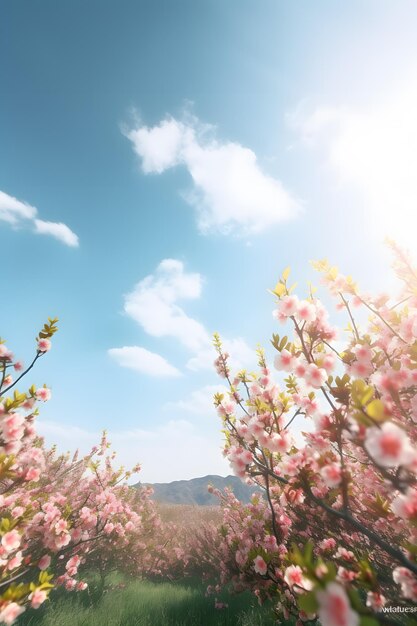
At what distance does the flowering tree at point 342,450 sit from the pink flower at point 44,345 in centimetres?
217

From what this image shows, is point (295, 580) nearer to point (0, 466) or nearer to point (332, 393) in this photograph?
point (332, 393)

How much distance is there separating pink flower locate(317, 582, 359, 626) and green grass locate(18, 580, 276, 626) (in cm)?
445

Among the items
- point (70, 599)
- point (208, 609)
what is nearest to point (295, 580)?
point (208, 609)

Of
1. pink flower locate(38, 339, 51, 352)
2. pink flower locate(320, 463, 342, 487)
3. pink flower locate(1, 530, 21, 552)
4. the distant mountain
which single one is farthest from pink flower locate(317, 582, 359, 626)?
the distant mountain

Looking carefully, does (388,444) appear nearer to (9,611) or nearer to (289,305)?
(289,305)

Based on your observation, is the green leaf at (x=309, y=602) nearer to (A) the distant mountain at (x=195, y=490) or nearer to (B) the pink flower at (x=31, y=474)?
(B) the pink flower at (x=31, y=474)

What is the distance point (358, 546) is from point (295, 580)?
7.03 feet

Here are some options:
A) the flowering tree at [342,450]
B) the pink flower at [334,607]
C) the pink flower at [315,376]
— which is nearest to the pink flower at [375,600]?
the flowering tree at [342,450]

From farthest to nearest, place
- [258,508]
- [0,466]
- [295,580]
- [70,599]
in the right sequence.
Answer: [70,599] < [258,508] < [0,466] < [295,580]

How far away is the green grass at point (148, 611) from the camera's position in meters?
4.88

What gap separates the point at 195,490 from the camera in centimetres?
6944

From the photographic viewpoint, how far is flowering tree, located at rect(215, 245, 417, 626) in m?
1.16

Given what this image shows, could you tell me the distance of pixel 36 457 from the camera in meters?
Result: 3.65

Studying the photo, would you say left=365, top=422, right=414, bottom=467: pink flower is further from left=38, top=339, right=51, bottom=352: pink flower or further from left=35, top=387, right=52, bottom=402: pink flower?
left=35, top=387, right=52, bottom=402: pink flower
